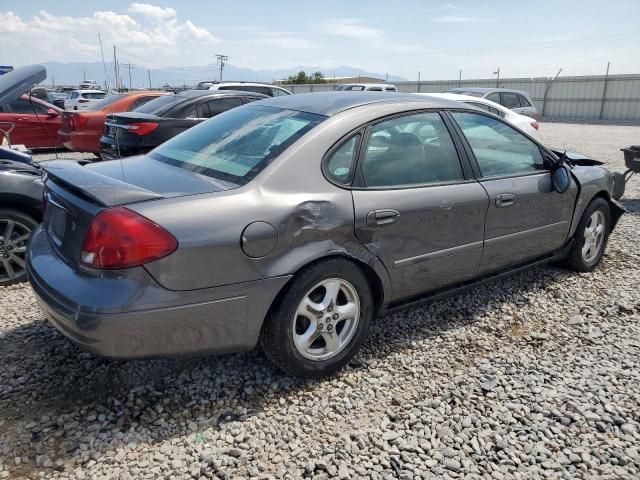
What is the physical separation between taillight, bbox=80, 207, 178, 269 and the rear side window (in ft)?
3.12

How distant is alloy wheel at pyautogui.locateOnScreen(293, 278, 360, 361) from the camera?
2.74m

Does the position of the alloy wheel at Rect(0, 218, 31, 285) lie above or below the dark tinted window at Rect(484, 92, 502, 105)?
below

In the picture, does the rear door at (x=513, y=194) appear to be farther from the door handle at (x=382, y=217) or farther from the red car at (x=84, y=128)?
the red car at (x=84, y=128)

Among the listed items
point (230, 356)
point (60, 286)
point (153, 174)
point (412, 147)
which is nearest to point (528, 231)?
point (412, 147)

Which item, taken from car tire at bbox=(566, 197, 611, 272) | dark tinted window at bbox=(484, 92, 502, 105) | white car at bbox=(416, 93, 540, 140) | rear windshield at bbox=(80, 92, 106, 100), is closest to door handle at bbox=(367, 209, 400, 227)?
car tire at bbox=(566, 197, 611, 272)

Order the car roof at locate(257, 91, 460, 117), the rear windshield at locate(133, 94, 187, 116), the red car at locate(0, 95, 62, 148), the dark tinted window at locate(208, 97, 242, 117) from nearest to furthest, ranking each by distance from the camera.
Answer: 1. the car roof at locate(257, 91, 460, 117)
2. the rear windshield at locate(133, 94, 187, 116)
3. the dark tinted window at locate(208, 97, 242, 117)
4. the red car at locate(0, 95, 62, 148)

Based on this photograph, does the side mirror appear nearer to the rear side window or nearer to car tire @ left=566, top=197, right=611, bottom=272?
car tire @ left=566, top=197, right=611, bottom=272

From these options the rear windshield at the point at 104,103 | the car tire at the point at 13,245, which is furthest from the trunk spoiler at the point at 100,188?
the rear windshield at the point at 104,103

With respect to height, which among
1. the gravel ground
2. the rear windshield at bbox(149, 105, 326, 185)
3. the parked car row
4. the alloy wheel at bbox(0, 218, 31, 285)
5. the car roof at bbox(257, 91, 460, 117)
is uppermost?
the car roof at bbox(257, 91, 460, 117)

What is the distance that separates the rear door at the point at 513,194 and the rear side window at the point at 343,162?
94cm

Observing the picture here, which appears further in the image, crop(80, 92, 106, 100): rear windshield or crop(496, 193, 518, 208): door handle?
crop(80, 92, 106, 100): rear windshield

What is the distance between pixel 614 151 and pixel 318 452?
49.0 feet

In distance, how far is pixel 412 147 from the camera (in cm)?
319

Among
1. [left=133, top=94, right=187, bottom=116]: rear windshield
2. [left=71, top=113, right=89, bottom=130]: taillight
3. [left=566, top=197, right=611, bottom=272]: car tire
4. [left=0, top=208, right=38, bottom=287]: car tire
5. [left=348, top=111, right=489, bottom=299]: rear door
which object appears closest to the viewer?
[left=348, top=111, right=489, bottom=299]: rear door
